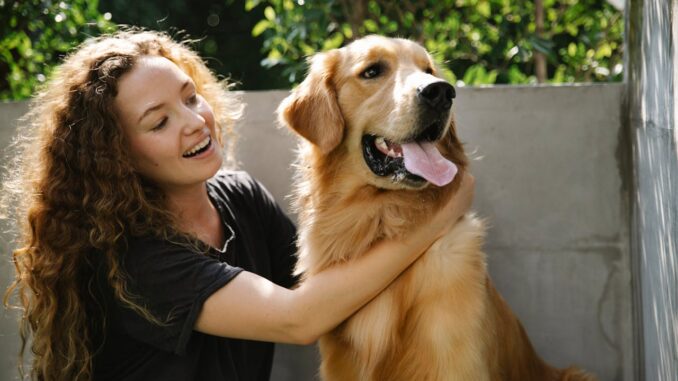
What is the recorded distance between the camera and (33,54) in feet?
13.2

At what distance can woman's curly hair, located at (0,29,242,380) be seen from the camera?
2293 mm

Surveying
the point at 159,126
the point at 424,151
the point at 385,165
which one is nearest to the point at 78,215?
the point at 159,126

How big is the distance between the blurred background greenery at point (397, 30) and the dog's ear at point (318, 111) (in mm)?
1009

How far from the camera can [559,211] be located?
9.64 feet

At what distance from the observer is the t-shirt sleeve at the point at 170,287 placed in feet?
7.38

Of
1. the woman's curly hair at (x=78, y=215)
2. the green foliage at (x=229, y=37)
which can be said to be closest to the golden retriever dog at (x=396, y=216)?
the woman's curly hair at (x=78, y=215)

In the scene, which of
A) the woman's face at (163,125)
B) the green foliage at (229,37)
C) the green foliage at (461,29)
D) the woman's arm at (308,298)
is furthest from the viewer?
the green foliage at (229,37)

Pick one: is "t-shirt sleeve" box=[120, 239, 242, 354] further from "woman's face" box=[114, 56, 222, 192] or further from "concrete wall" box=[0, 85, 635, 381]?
"concrete wall" box=[0, 85, 635, 381]

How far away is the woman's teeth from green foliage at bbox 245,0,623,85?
61.3 inches

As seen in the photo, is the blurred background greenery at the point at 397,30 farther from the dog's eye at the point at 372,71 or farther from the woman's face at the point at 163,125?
the woman's face at the point at 163,125

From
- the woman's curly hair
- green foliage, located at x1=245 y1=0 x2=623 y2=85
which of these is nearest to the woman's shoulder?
the woman's curly hair

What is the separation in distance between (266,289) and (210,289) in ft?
0.59

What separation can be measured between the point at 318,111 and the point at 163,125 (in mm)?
547

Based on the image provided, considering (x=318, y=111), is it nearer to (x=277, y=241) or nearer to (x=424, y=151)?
(x=424, y=151)
